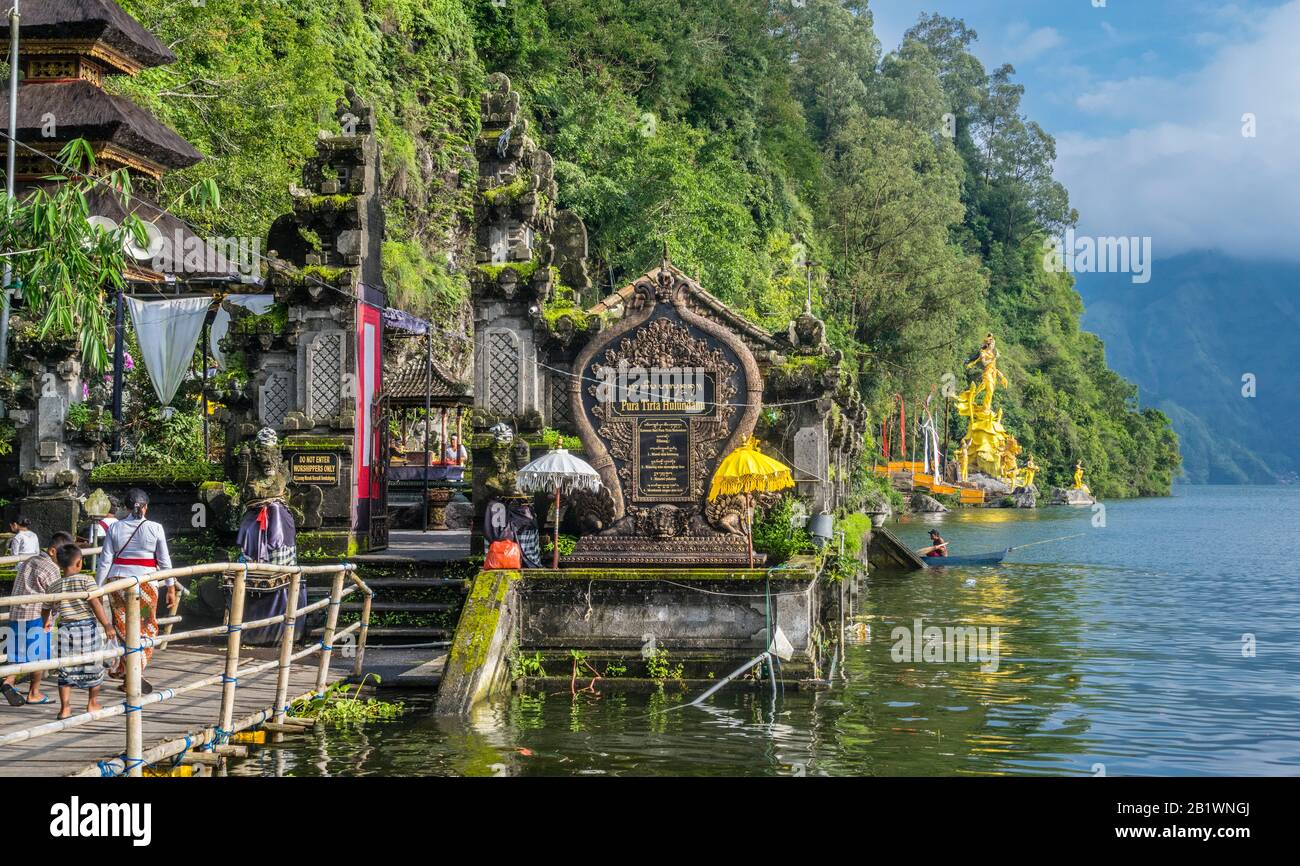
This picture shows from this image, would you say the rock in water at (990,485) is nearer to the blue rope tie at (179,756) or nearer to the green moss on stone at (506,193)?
the green moss on stone at (506,193)

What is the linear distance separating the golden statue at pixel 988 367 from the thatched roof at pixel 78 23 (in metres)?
59.8

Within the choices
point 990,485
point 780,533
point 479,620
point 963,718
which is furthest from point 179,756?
point 990,485

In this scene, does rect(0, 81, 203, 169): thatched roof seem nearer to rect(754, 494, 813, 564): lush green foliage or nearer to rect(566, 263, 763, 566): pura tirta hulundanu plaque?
rect(566, 263, 763, 566): pura tirta hulundanu plaque

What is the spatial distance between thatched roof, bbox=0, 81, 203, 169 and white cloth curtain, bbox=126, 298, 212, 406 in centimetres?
482

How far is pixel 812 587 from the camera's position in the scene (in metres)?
16.4

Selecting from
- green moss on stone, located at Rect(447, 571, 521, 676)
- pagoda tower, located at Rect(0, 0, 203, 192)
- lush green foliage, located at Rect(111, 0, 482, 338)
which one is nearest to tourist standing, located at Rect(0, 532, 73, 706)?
green moss on stone, located at Rect(447, 571, 521, 676)

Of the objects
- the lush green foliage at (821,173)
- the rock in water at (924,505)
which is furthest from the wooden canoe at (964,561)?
the rock in water at (924,505)

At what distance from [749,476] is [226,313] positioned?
14.9 meters

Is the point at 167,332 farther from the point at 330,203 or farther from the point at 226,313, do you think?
the point at 330,203

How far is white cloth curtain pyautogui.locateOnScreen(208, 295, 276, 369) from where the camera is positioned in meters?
24.4

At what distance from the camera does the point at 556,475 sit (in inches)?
656

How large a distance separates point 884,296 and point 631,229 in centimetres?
2228

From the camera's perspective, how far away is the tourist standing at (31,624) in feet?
37.1

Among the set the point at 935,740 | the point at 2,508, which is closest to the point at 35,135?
the point at 2,508
